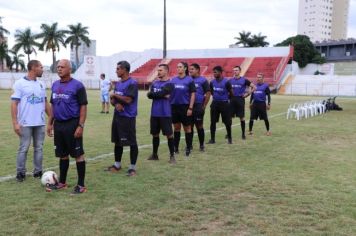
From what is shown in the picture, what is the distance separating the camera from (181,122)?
8789 millimetres

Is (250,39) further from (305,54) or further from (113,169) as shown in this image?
(113,169)

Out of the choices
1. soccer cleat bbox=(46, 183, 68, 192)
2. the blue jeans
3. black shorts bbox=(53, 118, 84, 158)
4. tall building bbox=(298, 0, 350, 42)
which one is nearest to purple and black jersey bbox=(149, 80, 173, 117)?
the blue jeans

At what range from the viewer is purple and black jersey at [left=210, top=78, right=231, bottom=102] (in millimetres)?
10273

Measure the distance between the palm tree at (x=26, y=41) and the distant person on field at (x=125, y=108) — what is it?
74.8 m

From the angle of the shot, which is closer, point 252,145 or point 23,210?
→ point 23,210

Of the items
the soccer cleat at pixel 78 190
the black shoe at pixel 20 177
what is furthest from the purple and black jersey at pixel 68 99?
the black shoe at pixel 20 177

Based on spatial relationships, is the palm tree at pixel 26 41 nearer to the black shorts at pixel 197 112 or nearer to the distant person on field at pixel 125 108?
the black shorts at pixel 197 112

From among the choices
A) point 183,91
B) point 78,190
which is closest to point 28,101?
point 78,190

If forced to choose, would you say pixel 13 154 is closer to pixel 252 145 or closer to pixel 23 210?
pixel 23 210

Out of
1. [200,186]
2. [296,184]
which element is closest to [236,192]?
[200,186]

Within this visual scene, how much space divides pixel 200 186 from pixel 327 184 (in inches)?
76.4

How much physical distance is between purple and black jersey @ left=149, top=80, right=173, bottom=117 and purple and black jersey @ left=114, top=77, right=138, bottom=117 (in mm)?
927

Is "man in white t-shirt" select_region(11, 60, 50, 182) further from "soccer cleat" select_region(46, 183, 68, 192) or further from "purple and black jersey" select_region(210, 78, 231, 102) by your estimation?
"purple and black jersey" select_region(210, 78, 231, 102)

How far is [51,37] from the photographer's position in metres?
74.6
